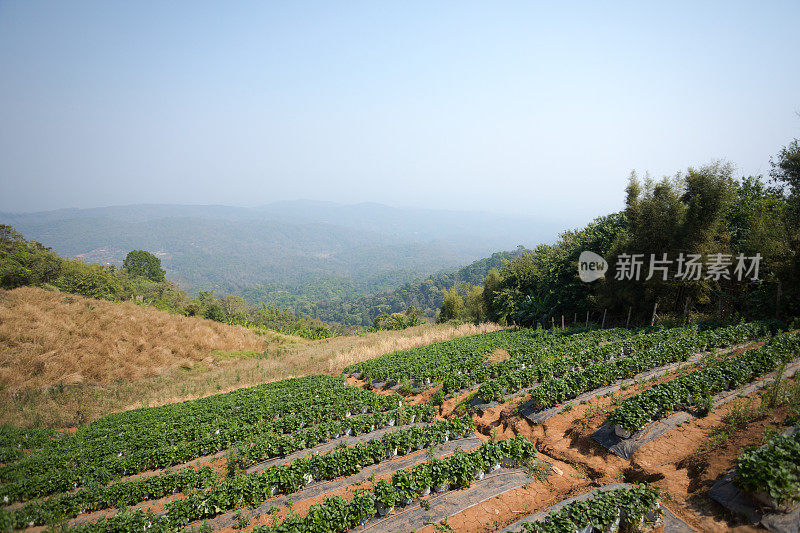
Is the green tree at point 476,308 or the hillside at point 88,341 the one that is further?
the green tree at point 476,308

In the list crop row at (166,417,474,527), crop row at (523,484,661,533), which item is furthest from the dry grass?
crop row at (523,484,661,533)

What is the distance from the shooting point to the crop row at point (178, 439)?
840 centimetres

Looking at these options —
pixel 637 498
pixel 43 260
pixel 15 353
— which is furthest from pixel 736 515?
pixel 43 260

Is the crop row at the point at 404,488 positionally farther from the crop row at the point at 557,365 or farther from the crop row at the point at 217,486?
the crop row at the point at 557,365

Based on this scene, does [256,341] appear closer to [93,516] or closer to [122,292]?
[122,292]

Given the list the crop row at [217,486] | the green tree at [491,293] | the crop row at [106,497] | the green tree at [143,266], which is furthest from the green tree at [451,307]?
the green tree at [143,266]

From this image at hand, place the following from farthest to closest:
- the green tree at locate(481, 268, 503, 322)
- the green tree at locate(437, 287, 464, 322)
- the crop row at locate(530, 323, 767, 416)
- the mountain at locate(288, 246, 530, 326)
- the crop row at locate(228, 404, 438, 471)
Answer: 1. the mountain at locate(288, 246, 530, 326)
2. the green tree at locate(437, 287, 464, 322)
3. the green tree at locate(481, 268, 503, 322)
4. the crop row at locate(530, 323, 767, 416)
5. the crop row at locate(228, 404, 438, 471)

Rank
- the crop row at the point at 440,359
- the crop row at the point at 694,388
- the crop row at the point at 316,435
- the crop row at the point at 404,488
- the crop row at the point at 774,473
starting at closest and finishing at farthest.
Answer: the crop row at the point at 774,473 → the crop row at the point at 404,488 → the crop row at the point at 694,388 → the crop row at the point at 316,435 → the crop row at the point at 440,359

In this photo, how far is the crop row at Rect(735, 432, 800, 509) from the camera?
15.0 feet

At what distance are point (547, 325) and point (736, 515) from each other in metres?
22.2

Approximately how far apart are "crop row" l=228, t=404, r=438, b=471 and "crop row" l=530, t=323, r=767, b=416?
3.56 meters

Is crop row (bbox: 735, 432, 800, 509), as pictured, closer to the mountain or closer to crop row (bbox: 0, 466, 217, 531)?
crop row (bbox: 0, 466, 217, 531)

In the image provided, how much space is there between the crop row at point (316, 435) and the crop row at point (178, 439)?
101 cm

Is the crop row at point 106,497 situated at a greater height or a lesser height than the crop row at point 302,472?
lesser
